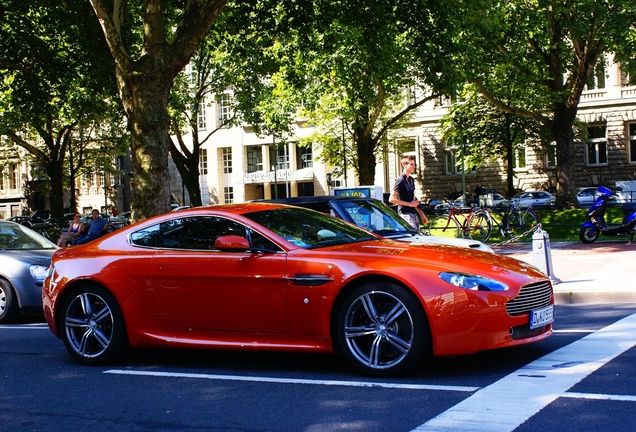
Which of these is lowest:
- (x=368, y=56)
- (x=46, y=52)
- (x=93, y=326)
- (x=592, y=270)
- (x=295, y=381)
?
(x=295, y=381)

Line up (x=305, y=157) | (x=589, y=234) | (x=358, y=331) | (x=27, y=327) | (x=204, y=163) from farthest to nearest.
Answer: (x=204, y=163) < (x=305, y=157) < (x=589, y=234) < (x=27, y=327) < (x=358, y=331)

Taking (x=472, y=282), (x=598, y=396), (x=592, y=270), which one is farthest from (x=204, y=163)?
(x=598, y=396)

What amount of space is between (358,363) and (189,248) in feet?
6.72

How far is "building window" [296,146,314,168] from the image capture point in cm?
6700

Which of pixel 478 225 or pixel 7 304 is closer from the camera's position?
pixel 7 304

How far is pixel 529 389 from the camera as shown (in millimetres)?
5895

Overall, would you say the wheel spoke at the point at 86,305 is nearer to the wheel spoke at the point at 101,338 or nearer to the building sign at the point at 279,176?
the wheel spoke at the point at 101,338

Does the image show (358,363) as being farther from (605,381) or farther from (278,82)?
(278,82)

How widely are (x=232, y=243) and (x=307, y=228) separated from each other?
796mm

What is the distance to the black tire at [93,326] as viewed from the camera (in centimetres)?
795

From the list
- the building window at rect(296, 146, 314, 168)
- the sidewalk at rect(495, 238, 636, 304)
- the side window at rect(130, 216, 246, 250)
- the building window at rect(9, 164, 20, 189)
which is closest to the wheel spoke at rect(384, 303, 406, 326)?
the side window at rect(130, 216, 246, 250)

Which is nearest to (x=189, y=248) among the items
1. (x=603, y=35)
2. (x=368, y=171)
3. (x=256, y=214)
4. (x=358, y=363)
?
(x=256, y=214)

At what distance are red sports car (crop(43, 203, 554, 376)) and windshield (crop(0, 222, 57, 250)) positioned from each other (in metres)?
5.77

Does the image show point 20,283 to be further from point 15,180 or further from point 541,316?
point 15,180
